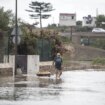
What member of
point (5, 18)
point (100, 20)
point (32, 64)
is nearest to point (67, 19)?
point (100, 20)

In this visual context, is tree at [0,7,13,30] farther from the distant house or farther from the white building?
the distant house

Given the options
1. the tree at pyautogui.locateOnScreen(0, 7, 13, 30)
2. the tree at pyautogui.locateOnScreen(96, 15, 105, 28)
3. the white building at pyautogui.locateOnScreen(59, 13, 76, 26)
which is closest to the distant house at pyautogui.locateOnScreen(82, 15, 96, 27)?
the tree at pyautogui.locateOnScreen(96, 15, 105, 28)

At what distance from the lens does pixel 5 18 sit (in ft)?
145

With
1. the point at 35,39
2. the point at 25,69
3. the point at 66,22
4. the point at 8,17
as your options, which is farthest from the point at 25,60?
the point at 66,22

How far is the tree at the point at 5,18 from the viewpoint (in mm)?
43419

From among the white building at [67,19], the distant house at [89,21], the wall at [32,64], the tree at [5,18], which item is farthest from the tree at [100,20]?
the wall at [32,64]

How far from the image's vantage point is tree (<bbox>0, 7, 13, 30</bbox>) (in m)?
43.4

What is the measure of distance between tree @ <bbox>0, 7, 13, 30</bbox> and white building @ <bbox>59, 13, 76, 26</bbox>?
108892mm

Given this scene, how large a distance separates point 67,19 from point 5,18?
373 feet

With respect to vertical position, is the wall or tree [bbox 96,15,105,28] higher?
tree [bbox 96,15,105,28]

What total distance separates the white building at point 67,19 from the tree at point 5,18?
108892 mm

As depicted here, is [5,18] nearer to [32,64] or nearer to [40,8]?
[32,64]

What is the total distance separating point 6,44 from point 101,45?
246 ft

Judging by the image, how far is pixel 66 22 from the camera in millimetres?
156625
